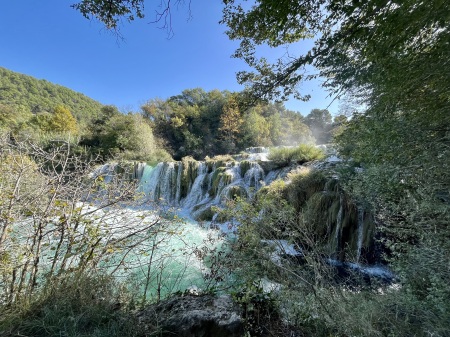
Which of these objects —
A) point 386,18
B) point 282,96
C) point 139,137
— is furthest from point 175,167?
point 386,18

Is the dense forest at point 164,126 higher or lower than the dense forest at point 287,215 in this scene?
higher

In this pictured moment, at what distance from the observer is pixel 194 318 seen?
5.58ft

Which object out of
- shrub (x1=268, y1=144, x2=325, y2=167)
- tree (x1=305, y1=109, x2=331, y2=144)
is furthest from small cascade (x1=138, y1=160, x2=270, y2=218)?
tree (x1=305, y1=109, x2=331, y2=144)

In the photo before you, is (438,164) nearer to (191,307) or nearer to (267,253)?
(267,253)

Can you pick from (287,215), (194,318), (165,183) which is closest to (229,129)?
(165,183)

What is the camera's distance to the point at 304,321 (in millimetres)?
1850

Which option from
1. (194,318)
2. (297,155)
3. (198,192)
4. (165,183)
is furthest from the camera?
(165,183)

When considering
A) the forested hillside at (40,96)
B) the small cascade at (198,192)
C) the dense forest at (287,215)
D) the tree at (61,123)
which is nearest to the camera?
the dense forest at (287,215)

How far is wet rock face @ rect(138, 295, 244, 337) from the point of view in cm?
165

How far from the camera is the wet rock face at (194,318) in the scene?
64.9 inches

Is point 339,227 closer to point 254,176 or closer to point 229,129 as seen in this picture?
point 254,176

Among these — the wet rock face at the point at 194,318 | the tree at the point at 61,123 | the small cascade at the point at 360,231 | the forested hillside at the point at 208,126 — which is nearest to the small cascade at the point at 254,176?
the small cascade at the point at 360,231

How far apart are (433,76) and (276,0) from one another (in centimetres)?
188

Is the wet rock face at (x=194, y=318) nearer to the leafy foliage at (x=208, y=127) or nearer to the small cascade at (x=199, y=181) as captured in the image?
the small cascade at (x=199, y=181)
